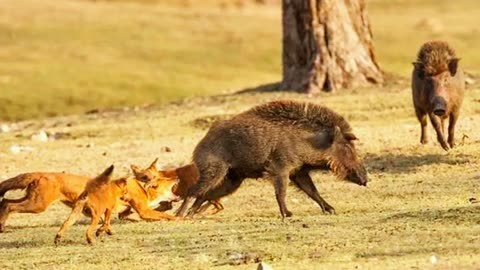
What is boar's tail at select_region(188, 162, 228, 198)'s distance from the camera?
15.2 m

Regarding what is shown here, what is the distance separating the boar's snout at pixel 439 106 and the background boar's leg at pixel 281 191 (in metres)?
4.03

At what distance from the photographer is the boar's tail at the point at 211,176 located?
49.8 ft

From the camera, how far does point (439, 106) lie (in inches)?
720

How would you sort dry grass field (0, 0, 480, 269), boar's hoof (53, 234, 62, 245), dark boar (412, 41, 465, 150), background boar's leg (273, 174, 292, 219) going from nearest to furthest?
dry grass field (0, 0, 480, 269) < boar's hoof (53, 234, 62, 245) < background boar's leg (273, 174, 292, 219) < dark boar (412, 41, 465, 150)

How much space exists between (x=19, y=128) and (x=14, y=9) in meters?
19.6

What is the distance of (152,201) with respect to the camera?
15.5 m

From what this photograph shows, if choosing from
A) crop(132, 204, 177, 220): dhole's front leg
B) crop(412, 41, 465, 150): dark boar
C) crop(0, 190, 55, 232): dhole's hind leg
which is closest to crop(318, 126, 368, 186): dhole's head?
crop(132, 204, 177, 220): dhole's front leg

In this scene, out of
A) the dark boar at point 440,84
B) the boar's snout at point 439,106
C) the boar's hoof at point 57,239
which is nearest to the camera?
the boar's hoof at point 57,239

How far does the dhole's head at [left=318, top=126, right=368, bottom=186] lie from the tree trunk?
9.88 meters

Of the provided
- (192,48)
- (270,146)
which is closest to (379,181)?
(270,146)

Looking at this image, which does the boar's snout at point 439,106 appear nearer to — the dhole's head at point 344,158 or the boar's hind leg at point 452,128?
the boar's hind leg at point 452,128

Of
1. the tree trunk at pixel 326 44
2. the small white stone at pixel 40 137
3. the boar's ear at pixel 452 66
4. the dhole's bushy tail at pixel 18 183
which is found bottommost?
the small white stone at pixel 40 137

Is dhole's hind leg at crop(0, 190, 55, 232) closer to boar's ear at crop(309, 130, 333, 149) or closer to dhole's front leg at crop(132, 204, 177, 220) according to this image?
dhole's front leg at crop(132, 204, 177, 220)

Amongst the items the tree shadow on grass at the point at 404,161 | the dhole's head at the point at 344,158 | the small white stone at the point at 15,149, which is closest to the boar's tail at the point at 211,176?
the dhole's head at the point at 344,158
